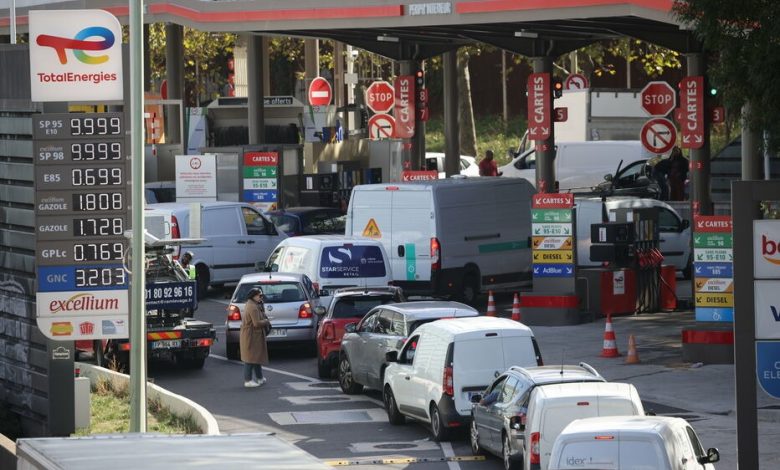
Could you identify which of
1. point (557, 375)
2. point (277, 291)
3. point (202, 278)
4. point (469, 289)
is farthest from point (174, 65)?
point (557, 375)

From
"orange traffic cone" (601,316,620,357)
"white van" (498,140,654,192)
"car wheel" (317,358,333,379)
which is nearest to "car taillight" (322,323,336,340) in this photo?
"car wheel" (317,358,333,379)

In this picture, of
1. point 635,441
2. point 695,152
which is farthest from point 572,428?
point 695,152

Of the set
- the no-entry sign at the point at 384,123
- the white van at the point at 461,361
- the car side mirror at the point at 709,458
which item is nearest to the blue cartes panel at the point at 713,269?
the white van at the point at 461,361

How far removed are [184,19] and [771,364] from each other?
2382 centimetres

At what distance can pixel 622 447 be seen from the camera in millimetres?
13297

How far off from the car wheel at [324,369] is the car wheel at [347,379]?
3.81 feet

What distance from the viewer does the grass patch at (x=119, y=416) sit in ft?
63.7

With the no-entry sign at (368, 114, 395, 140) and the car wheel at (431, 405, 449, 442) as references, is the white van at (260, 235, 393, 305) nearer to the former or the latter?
the car wheel at (431, 405, 449, 442)

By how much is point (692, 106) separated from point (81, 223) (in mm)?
13724

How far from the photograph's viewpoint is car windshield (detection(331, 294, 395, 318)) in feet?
81.6

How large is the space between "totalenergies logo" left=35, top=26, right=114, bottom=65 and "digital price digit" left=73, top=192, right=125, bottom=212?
1903 millimetres

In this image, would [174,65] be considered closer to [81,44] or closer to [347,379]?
[347,379]

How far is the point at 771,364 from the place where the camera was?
15141 millimetres

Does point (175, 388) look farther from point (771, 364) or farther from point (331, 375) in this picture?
point (771, 364)
